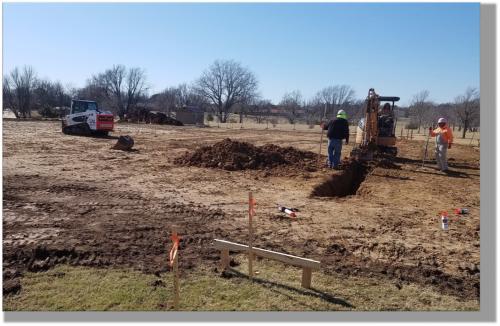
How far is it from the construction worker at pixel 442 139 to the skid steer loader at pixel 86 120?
59.2 ft

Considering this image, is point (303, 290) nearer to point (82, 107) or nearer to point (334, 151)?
point (334, 151)

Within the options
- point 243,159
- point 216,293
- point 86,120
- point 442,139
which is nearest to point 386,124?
point 442,139

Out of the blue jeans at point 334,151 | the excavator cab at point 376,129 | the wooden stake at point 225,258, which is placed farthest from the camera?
the excavator cab at point 376,129

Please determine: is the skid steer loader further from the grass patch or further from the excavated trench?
the grass patch

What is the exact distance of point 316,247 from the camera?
549 cm

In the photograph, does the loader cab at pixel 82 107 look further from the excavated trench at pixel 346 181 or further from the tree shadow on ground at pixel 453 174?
the tree shadow on ground at pixel 453 174

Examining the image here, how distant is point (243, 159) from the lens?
1224cm

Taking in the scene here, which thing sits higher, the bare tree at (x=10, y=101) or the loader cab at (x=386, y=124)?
the bare tree at (x=10, y=101)

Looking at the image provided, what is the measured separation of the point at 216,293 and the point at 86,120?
21036 mm

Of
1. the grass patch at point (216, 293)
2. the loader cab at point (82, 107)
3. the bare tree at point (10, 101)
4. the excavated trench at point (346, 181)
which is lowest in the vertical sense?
the grass patch at point (216, 293)

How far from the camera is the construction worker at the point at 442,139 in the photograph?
11.5m

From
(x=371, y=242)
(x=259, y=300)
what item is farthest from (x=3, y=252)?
(x=371, y=242)

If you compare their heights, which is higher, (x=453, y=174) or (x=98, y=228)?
(x=453, y=174)

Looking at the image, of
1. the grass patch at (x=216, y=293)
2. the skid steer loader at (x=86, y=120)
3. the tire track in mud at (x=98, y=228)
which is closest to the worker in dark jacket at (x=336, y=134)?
the tire track in mud at (x=98, y=228)
